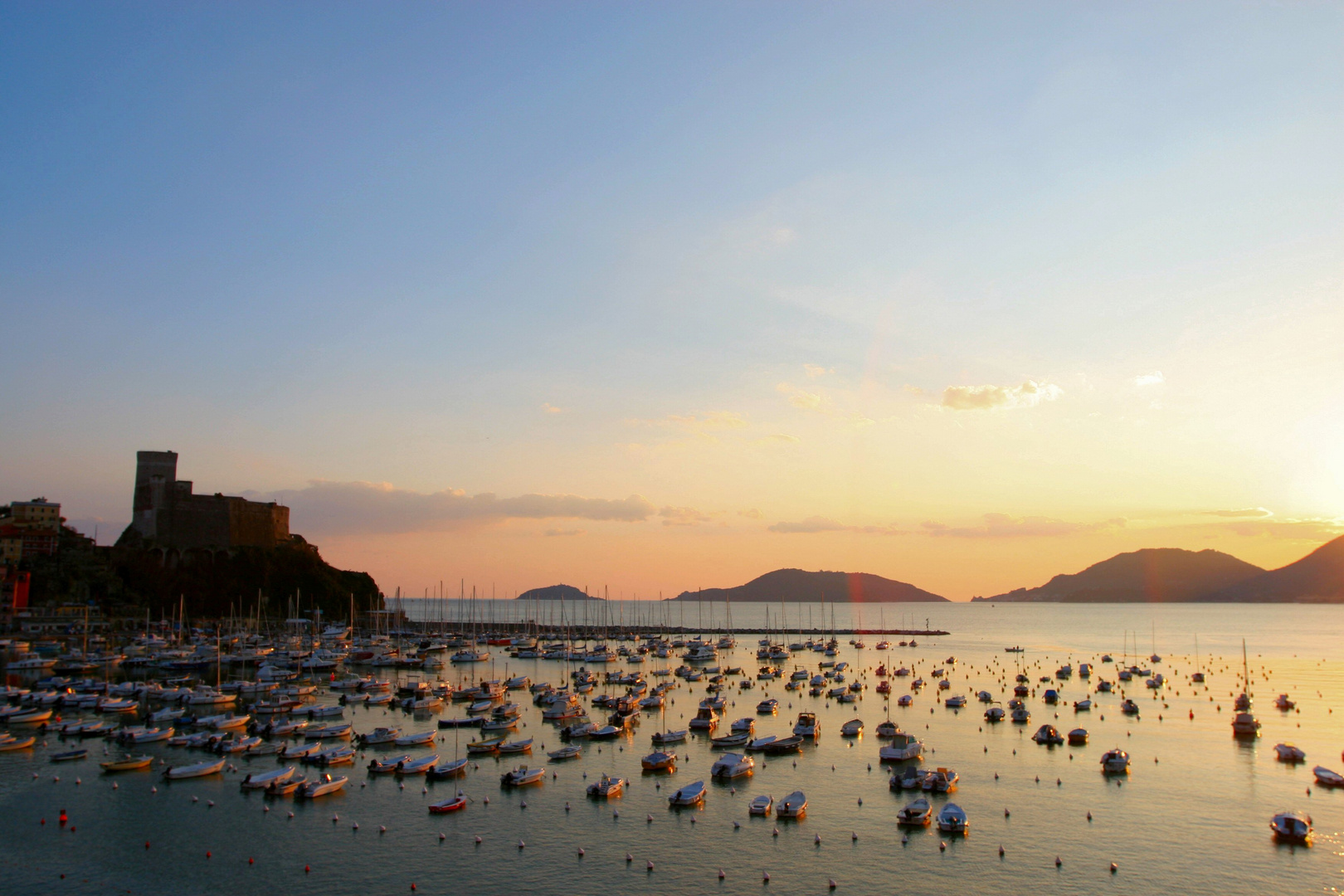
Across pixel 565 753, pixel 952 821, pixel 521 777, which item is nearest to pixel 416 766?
pixel 521 777

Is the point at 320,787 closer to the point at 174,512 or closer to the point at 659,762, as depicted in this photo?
the point at 659,762

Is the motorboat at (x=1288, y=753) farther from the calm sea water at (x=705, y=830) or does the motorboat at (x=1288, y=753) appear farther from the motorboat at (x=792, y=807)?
the motorboat at (x=792, y=807)

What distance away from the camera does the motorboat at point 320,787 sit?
1839 inches

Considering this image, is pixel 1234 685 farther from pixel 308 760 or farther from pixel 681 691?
pixel 308 760

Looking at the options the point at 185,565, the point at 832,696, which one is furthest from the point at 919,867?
the point at 185,565

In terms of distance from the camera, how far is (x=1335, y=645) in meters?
168

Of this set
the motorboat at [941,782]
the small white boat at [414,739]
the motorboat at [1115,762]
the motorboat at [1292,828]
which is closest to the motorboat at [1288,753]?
the motorboat at [1115,762]

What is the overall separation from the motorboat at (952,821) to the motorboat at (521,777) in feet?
70.6

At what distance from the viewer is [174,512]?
6368 inches

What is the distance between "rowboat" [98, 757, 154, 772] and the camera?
52031mm

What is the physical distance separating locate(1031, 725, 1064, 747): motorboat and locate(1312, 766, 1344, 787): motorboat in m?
15.5

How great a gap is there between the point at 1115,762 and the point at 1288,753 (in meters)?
12.9

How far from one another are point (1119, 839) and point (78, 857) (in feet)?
147

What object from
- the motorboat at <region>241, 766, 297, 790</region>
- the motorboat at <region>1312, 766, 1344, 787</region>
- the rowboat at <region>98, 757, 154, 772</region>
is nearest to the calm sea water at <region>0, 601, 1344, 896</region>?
the motorboat at <region>1312, 766, 1344, 787</region>
